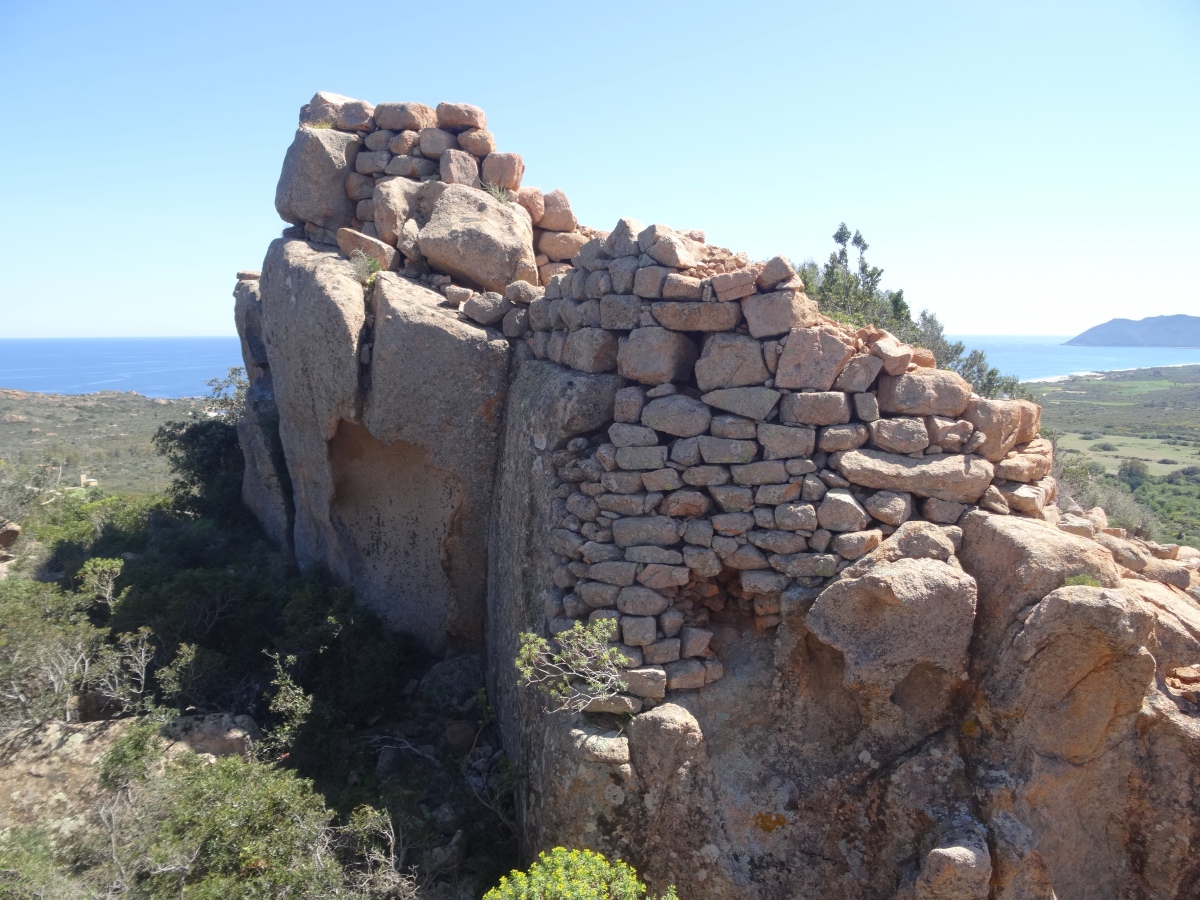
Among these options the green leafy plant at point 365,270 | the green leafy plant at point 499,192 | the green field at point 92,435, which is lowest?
the green field at point 92,435

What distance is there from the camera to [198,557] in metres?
10.8

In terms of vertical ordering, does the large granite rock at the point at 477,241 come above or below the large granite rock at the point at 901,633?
above

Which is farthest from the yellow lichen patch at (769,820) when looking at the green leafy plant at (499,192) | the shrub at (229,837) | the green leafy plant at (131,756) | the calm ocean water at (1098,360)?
the calm ocean water at (1098,360)

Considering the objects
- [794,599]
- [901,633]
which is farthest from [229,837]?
[901,633]

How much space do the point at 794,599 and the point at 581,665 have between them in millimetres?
1693

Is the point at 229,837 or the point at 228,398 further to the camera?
the point at 228,398

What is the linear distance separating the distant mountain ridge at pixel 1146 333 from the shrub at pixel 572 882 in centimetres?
12812

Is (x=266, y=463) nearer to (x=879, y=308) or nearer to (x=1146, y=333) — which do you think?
(x=879, y=308)

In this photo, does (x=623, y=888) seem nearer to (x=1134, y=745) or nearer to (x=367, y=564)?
(x=1134, y=745)

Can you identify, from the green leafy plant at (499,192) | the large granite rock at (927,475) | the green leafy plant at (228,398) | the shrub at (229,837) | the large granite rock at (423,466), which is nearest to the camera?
the shrub at (229,837)

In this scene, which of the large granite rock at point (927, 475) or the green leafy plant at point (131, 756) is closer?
the large granite rock at point (927, 475)

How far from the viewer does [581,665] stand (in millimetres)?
5797

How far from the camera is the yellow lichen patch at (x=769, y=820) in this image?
18.2 ft

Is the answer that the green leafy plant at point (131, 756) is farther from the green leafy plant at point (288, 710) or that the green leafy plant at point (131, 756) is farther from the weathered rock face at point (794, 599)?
the weathered rock face at point (794, 599)
